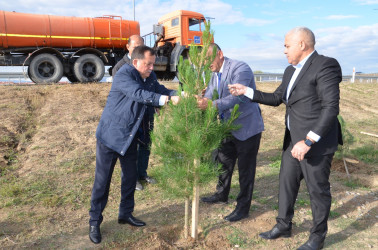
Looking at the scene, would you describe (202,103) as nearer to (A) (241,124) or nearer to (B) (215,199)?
(A) (241,124)

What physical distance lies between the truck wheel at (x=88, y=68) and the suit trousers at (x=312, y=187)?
1009 cm

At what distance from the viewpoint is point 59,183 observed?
493 cm

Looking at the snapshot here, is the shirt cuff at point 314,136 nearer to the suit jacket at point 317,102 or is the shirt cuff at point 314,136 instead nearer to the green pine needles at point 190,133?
the suit jacket at point 317,102

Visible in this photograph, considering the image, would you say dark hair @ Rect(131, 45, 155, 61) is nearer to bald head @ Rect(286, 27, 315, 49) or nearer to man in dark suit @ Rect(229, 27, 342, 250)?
man in dark suit @ Rect(229, 27, 342, 250)

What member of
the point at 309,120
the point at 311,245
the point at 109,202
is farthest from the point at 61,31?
the point at 311,245

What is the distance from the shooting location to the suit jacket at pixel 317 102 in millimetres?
2725

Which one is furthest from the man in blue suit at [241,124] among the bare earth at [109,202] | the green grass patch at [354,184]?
the green grass patch at [354,184]

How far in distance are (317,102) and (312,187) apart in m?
0.85

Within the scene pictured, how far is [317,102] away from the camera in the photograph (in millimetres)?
2893

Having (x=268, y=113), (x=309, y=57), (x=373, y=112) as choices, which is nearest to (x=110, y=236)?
(x=309, y=57)

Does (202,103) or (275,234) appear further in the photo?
(275,234)

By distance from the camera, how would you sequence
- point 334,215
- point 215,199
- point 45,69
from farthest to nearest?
1. point 45,69
2. point 215,199
3. point 334,215

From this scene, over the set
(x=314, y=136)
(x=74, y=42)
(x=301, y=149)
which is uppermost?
(x=74, y=42)

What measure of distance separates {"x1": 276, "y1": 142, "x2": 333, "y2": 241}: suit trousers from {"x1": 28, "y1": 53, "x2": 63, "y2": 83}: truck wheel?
10.3 metres
